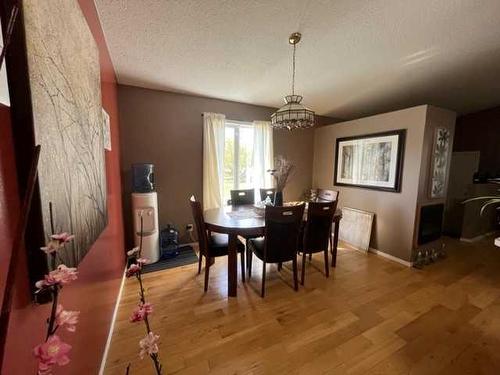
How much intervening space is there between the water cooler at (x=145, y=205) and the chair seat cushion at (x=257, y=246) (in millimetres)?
1307

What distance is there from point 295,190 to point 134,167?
301 cm

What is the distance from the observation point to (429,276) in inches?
102

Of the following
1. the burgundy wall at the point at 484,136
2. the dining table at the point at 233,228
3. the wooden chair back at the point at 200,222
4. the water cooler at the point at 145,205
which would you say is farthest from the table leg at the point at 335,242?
the burgundy wall at the point at 484,136

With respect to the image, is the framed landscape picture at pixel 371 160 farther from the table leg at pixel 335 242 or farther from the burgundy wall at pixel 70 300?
the burgundy wall at pixel 70 300

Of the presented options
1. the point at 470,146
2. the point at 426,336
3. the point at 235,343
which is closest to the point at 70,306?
the point at 235,343

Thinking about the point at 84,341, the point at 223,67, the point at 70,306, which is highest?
the point at 223,67

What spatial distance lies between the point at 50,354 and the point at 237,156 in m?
3.53

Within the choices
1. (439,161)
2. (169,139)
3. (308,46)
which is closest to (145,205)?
(169,139)

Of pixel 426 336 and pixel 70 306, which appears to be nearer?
pixel 70 306

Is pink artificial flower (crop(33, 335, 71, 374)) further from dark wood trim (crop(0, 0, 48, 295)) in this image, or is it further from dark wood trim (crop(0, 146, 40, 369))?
dark wood trim (crop(0, 0, 48, 295))

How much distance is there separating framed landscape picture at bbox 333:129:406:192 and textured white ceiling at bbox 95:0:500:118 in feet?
2.63

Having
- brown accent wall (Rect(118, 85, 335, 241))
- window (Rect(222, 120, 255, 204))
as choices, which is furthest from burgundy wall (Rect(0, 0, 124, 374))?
window (Rect(222, 120, 255, 204))

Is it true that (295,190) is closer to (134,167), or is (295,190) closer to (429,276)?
(429,276)

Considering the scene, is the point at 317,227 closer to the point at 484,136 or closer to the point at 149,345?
the point at 149,345
